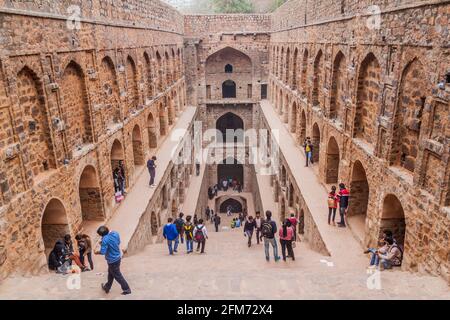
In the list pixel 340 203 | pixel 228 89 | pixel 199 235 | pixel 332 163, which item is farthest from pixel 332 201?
pixel 228 89

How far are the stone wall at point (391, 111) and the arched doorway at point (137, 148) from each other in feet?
21.2

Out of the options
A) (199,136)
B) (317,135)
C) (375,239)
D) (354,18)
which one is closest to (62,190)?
(375,239)

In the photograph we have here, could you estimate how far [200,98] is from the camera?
2594 cm

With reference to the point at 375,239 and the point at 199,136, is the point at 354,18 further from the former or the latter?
the point at 199,136

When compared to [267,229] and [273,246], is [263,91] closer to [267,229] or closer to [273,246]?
[273,246]

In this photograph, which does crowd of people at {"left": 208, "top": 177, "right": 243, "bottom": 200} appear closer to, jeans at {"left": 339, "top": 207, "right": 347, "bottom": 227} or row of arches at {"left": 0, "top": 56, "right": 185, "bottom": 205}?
row of arches at {"left": 0, "top": 56, "right": 185, "bottom": 205}

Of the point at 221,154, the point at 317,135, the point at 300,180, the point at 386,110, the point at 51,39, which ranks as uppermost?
the point at 51,39

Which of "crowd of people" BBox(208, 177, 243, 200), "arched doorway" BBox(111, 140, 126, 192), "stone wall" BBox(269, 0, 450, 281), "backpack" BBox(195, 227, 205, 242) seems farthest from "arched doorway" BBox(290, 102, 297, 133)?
"crowd of people" BBox(208, 177, 243, 200)

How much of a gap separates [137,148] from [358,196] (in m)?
8.01

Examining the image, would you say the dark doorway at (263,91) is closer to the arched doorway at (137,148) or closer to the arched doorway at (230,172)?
the arched doorway at (230,172)

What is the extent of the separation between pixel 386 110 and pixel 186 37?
63.5ft

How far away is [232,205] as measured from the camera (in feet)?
87.3

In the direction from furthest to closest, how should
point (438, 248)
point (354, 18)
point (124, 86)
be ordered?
point (124, 86), point (354, 18), point (438, 248)

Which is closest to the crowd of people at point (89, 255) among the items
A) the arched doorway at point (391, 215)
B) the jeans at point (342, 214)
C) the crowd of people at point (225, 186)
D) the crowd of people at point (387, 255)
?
the crowd of people at point (387, 255)
